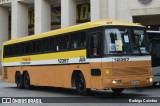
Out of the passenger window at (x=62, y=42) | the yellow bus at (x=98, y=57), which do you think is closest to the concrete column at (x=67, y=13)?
the yellow bus at (x=98, y=57)

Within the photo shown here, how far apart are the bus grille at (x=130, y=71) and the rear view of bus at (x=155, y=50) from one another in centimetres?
449

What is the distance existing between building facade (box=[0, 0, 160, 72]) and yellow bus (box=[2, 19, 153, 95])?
19.6 meters

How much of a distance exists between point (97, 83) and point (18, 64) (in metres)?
9.04

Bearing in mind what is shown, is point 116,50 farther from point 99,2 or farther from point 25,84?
point 99,2

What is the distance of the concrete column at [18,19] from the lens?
4647 centimetres

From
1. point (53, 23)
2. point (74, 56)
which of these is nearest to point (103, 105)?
point (74, 56)

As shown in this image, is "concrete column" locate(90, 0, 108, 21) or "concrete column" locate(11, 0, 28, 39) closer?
"concrete column" locate(90, 0, 108, 21)

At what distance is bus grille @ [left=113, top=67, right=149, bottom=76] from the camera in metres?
14.7

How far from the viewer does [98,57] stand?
14.9 m

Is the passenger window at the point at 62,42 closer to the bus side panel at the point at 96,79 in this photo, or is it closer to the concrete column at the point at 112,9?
the bus side panel at the point at 96,79

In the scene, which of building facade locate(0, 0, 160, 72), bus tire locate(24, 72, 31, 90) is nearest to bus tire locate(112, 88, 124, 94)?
bus tire locate(24, 72, 31, 90)

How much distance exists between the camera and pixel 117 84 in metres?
14.6

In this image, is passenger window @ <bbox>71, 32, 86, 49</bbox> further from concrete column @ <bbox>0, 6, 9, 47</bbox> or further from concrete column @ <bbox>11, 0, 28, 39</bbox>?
concrete column @ <bbox>0, 6, 9, 47</bbox>

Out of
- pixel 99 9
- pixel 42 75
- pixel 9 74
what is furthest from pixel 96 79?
pixel 99 9
